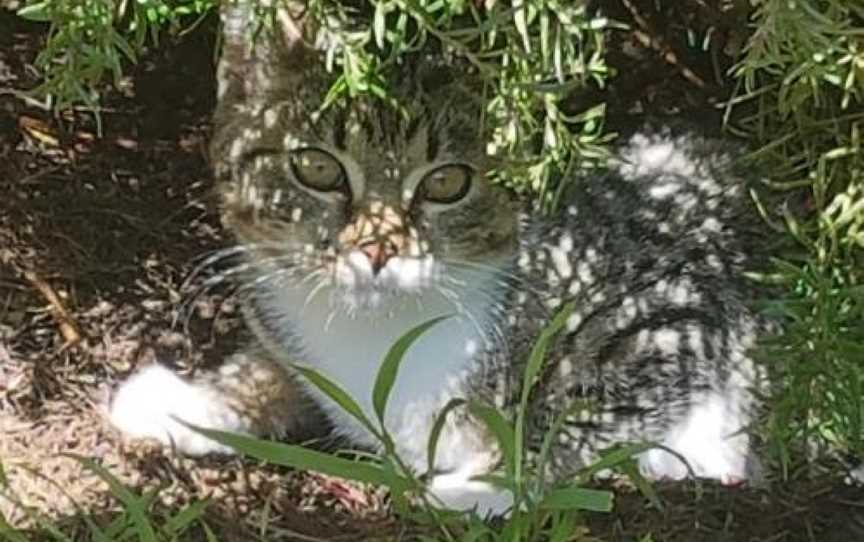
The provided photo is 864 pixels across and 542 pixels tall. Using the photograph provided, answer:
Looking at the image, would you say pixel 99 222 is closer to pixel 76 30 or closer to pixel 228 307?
pixel 228 307

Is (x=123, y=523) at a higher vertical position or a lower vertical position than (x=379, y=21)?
lower

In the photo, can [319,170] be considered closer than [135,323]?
Yes

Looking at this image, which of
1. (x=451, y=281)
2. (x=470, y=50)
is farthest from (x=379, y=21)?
(x=451, y=281)

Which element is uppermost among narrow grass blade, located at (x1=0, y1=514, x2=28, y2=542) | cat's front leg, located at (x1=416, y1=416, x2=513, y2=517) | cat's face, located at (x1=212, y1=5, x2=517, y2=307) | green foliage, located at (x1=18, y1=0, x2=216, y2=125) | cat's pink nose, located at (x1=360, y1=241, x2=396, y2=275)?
green foliage, located at (x1=18, y1=0, x2=216, y2=125)

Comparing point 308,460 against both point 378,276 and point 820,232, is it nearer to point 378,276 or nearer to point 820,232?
point 378,276

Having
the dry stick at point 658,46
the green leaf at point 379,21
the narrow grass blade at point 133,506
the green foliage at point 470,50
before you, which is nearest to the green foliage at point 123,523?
the narrow grass blade at point 133,506

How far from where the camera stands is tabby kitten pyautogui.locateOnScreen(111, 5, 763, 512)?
7.87ft

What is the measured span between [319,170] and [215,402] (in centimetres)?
45

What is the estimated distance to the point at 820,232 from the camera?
91.1 inches

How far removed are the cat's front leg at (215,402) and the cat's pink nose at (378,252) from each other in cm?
40

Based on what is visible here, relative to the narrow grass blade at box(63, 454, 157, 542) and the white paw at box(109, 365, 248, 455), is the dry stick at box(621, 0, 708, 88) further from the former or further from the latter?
the narrow grass blade at box(63, 454, 157, 542)

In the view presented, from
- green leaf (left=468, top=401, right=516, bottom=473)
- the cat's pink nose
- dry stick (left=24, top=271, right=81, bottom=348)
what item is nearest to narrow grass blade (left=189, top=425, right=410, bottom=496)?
green leaf (left=468, top=401, right=516, bottom=473)

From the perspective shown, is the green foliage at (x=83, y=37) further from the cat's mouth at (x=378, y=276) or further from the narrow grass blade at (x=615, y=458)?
the narrow grass blade at (x=615, y=458)

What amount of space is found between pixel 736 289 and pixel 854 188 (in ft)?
1.19
